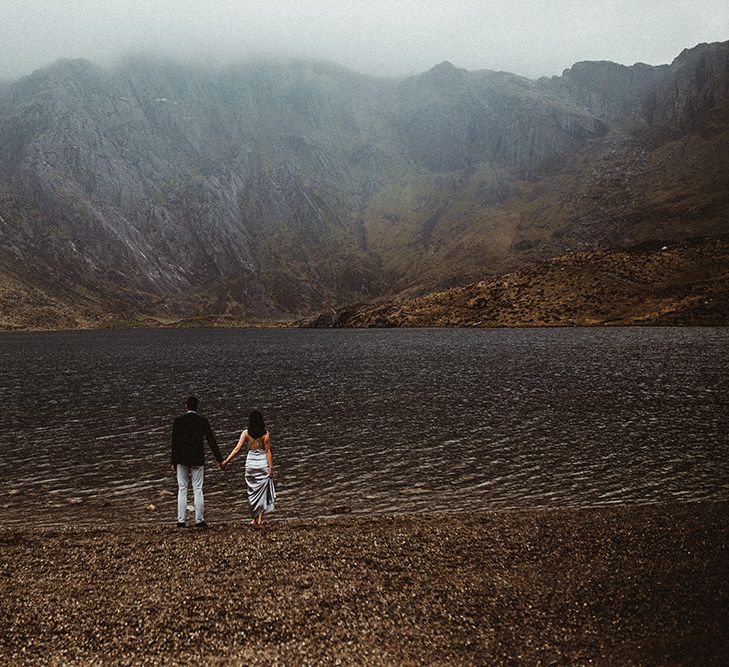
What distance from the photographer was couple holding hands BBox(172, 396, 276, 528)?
59.1 ft

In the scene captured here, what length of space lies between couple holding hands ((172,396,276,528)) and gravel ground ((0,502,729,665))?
3.38 ft

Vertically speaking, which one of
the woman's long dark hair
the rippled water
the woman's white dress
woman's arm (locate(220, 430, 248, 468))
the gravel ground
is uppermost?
the woman's long dark hair

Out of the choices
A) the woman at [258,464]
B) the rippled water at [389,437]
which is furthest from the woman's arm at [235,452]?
the rippled water at [389,437]

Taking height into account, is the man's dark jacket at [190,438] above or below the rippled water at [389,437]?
above

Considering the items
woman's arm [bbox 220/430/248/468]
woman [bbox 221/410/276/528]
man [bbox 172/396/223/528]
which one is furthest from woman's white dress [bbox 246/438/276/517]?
man [bbox 172/396/223/528]

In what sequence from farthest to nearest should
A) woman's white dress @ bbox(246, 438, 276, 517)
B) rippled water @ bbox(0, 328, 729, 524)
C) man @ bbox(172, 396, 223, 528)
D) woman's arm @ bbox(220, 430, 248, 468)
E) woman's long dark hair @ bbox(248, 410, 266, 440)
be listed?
rippled water @ bbox(0, 328, 729, 524)
woman's white dress @ bbox(246, 438, 276, 517)
man @ bbox(172, 396, 223, 528)
woman's long dark hair @ bbox(248, 410, 266, 440)
woman's arm @ bbox(220, 430, 248, 468)

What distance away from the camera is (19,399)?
5497 cm

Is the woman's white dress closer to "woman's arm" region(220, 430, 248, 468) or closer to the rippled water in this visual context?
"woman's arm" region(220, 430, 248, 468)

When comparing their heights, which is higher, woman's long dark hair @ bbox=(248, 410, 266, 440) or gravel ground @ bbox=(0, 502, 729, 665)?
woman's long dark hair @ bbox=(248, 410, 266, 440)

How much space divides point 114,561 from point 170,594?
3.15 metres

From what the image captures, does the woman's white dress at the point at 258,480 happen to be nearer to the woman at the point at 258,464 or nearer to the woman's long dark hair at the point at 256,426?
the woman at the point at 258,464

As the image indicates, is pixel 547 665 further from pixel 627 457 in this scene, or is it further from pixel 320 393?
pixel 320 393

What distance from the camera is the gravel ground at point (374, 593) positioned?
36.0ft

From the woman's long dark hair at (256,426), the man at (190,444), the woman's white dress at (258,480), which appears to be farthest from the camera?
the woman's white dress at (258,480)
